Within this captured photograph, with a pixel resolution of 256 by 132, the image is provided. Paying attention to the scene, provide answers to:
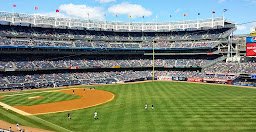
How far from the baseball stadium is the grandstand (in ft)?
1.10

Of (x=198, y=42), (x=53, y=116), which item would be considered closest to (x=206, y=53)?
(x=198, y=42)

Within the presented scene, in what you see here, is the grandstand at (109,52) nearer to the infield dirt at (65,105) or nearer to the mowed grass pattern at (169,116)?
the infield dirt at (65,105)

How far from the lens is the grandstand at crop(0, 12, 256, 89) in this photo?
86750mm

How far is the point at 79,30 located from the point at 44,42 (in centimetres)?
1863

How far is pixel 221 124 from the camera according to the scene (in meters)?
36.0

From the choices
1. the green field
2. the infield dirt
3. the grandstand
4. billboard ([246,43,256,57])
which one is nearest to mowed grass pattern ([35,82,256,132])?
the green field

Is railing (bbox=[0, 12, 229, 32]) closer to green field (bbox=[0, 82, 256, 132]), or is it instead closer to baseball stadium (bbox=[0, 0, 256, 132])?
baseball stadium (bbox=[0, 0, 256, 132])

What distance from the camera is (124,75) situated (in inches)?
3986

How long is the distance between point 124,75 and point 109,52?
34.9ft

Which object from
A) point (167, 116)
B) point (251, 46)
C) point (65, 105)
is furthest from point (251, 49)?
point (65, 105)

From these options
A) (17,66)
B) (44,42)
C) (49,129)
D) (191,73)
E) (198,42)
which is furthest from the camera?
(198,42)

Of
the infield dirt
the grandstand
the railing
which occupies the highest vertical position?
the railing

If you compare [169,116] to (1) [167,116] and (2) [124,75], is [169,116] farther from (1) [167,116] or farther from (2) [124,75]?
(2) [124,75]

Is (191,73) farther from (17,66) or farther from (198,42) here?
(17,66)
